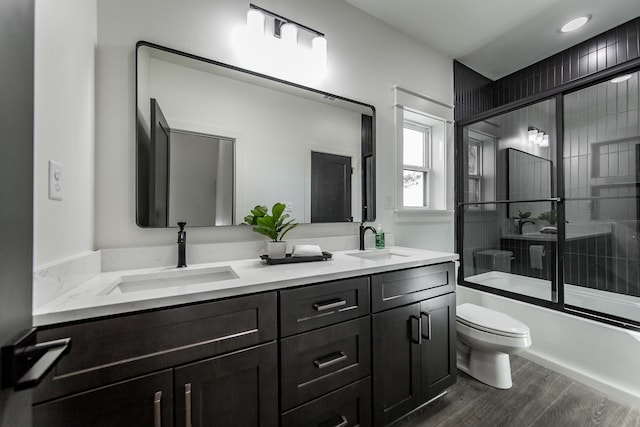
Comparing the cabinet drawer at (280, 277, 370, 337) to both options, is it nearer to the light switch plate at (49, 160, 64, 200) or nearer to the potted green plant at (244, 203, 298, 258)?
the potted green plant at (244, 203, 298, 258)

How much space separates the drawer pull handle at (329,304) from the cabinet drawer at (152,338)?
0.19 meters

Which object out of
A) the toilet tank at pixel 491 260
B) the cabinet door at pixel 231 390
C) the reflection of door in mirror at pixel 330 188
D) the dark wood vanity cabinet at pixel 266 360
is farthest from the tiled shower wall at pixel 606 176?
the cabinet door at pixel 231 390

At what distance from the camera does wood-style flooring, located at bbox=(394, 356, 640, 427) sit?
1.44m

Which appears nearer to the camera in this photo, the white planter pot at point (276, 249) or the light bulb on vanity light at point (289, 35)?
the white planter pot at point (276, 249)

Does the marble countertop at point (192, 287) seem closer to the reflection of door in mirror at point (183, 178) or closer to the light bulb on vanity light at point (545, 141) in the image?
the reflection of door in mirror at point (183, 178)

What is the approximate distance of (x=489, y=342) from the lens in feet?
5.42

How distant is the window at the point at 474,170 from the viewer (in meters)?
2.64

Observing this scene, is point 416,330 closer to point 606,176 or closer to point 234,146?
point 234,146

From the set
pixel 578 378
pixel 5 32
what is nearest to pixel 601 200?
pixel 578 378

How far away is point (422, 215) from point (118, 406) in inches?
88.7

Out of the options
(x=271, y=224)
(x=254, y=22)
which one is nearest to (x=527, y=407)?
(x=271, y=224)

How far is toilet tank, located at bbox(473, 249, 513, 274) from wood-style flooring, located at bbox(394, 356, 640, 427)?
39.7 inches

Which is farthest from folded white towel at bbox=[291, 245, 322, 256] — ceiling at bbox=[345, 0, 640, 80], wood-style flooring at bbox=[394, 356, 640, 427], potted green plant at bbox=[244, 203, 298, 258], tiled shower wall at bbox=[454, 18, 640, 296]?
tiled shower wall at bbox=[454, 18, 640, 296]

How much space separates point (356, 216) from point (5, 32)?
1751 millimetres
